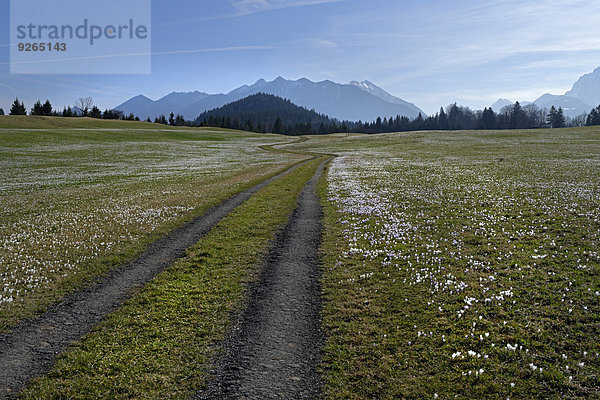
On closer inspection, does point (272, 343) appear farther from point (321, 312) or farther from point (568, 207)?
point (568, 207)

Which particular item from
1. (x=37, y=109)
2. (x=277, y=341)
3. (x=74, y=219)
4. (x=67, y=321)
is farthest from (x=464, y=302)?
(x=37, y=109)

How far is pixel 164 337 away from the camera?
858 centimetres

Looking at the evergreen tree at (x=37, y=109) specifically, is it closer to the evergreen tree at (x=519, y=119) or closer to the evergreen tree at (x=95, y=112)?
the evergreen tree at (x=95, y=112)

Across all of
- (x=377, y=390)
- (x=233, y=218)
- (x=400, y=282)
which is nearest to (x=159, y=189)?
(x=233, y=218)

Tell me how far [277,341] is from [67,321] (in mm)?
6353

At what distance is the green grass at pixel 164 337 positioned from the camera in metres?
6.85

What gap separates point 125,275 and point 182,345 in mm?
5832

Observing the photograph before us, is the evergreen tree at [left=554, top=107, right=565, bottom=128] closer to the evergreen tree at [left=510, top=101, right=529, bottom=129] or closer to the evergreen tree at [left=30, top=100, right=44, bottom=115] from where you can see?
the evergreen tree at [left=510, top=101, right=529, bottom=129]

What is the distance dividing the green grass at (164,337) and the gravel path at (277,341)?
0.51 meters

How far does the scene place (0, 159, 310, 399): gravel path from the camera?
288 inches

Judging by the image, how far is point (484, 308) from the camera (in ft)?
30.8

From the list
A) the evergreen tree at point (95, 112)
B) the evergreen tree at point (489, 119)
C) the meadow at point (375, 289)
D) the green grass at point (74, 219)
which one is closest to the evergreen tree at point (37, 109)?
the evergreen tree at point (95, 112)

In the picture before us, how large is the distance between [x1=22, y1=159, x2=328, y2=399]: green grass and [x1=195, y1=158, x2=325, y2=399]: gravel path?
515 millimetres

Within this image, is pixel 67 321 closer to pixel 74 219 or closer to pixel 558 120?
pixel 74 219
